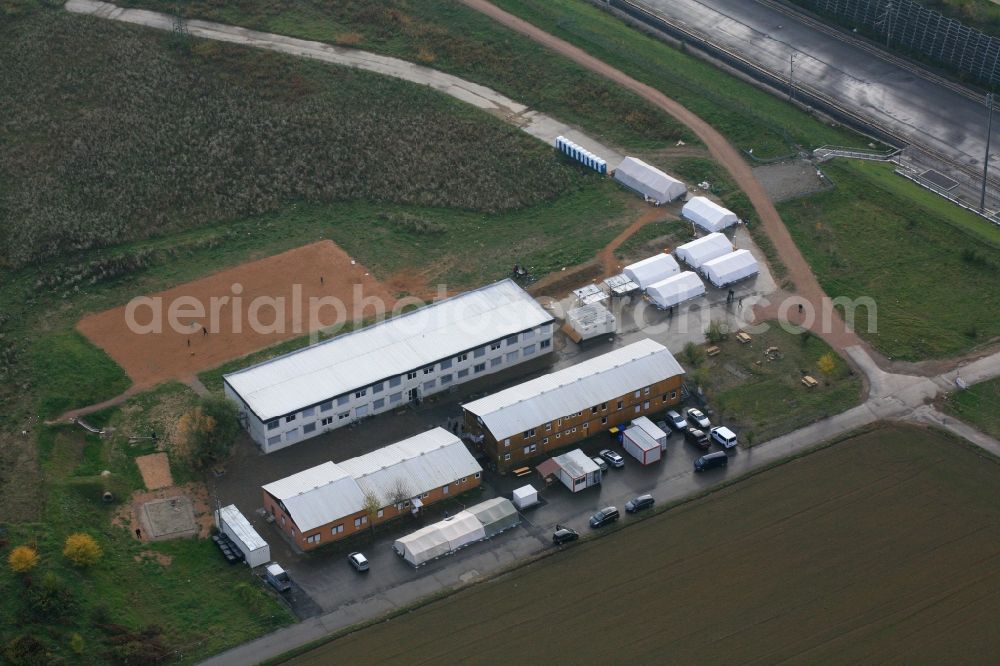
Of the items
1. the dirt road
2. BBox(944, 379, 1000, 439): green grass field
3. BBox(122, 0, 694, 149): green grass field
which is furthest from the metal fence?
BBox(944, 379, 1000, 439): green grass field

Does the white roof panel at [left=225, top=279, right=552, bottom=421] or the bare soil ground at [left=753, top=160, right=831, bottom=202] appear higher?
the bare soil ground at [left=753, top=160, right=831, bottom=202]

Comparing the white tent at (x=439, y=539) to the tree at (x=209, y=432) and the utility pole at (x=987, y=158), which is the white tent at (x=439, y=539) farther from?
the utility pole at (x=987, y=158)

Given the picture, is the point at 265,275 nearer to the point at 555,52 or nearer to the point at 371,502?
the point at 371,502

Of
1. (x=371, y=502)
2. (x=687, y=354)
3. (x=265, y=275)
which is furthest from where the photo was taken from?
(x=265, y=275)

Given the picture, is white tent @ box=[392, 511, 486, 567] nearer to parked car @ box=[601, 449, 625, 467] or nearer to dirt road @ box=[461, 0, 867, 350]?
parked car @ box=[601, 449, 625, 467]

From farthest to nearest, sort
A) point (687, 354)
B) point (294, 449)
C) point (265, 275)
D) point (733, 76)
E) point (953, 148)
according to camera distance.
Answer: point (733, 76)
point (953, 148)
point (265, 275)
point (687, 354)
point (294, 449)

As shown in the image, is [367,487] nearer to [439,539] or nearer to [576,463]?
[439,539]

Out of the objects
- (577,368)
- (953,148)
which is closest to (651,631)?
(577,368)

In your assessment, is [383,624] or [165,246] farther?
[165,246]
